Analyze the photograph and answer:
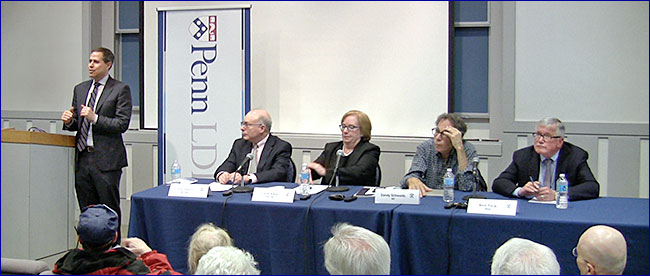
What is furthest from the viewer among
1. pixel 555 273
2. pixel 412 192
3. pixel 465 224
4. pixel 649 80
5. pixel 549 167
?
pixel 649 80

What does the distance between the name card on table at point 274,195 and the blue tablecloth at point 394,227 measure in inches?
1.8

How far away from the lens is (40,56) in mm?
6207

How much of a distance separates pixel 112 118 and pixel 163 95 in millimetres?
927

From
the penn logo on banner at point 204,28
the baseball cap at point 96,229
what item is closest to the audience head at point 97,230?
the baseball cap at point 96,229

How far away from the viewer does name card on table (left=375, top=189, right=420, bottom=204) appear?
3.20 metres

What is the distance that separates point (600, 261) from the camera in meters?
Answer: 2.02

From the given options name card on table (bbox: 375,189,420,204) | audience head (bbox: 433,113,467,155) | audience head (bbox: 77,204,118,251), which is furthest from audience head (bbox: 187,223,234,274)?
audience head (bbox: 433,113,467,155)

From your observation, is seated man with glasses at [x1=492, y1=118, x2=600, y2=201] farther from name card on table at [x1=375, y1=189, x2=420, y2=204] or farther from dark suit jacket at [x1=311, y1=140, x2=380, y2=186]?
dark suit jacket at [x1=311, y1=140, x2=380, y2=186]

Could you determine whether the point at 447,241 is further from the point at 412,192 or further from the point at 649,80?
the point at 649,80

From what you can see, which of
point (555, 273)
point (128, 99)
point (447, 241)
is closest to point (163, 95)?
point (128, 99)

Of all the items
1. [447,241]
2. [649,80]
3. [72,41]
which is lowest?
[447,241]

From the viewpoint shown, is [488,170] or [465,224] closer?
[465,224]

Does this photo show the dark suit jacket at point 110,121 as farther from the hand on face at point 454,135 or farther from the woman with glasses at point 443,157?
the hand on face at point 454,135

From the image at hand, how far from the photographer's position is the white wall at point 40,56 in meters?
6.10
